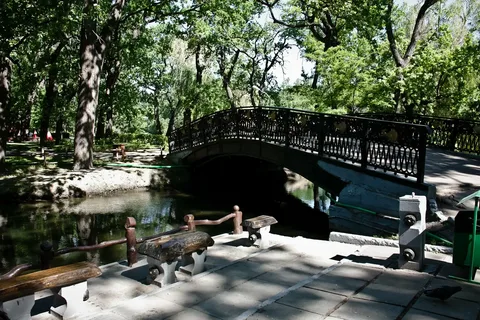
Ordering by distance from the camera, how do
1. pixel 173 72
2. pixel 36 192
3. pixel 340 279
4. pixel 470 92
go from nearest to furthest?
A: pixel 340 279 < pixel 36 192 < pixel 470 92 < pixel 173 72

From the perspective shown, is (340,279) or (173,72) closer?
(340,279)

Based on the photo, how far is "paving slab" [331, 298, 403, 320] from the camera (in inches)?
173

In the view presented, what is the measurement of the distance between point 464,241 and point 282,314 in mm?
2662

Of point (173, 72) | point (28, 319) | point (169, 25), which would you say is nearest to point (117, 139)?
point (173, 72)

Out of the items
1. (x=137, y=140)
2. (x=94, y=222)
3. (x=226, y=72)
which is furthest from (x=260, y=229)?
(x=226, y=72)

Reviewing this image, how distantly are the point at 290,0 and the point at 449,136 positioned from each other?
40.3 ft

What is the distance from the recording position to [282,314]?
4508 millimetres

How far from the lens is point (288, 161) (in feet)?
44.9

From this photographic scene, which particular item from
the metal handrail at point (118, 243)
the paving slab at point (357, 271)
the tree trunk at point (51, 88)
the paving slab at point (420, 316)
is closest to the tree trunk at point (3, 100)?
the tree trunk at point (51, 88)

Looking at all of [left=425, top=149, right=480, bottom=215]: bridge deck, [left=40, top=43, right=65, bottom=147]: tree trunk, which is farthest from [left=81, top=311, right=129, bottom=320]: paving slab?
[left=40, top=43, right=65, bottom=147]: tree trunk

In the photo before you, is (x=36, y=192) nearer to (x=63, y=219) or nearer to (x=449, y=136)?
(x=63, y=219)

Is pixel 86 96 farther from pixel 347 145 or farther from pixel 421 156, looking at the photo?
pixel 421 156

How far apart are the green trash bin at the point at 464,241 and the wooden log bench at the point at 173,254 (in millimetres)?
3449

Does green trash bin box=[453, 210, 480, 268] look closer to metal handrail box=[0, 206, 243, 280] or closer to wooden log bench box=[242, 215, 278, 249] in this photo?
wooden log bench box=[242, 215, 278, 249]
